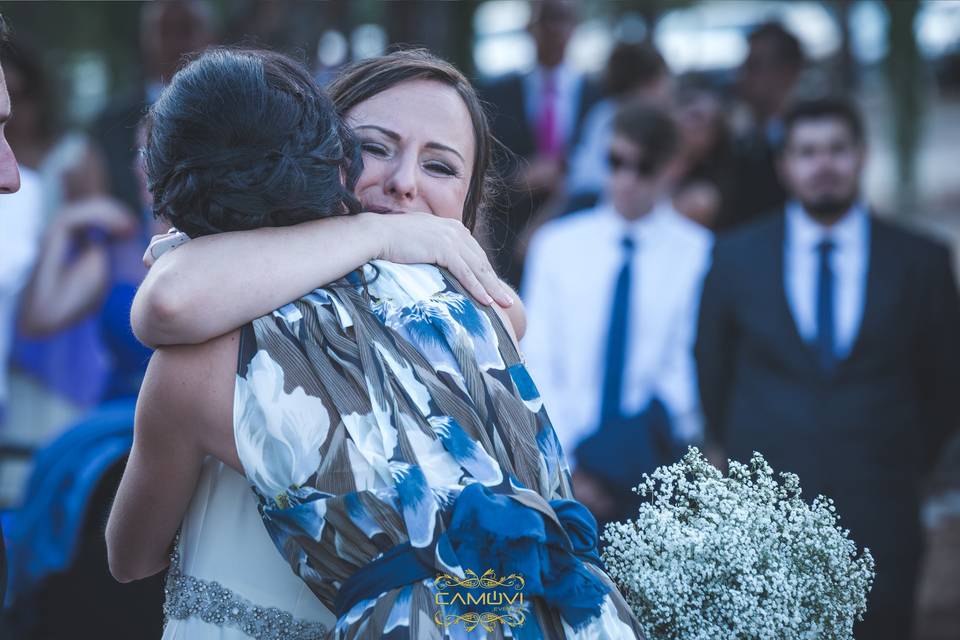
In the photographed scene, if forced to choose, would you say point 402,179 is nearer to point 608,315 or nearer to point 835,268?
point 608,315

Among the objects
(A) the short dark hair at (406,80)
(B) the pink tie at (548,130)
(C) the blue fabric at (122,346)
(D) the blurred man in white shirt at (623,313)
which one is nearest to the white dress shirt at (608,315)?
(D) the blurred man in white shirt at (623,313)

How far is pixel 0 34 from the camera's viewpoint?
2.30 meters

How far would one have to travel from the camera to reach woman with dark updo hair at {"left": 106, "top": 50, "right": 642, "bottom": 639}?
68.1 inches

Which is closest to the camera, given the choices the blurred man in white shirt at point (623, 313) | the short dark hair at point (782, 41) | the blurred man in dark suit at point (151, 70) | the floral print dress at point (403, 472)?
the floral print dress at point (403, 472)

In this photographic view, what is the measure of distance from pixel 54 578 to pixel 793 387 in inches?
113

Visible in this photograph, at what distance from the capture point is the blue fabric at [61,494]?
353 cm

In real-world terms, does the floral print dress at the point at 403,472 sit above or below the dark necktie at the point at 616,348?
above

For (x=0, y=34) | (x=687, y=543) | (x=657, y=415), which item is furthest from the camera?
(x=657, y=415)

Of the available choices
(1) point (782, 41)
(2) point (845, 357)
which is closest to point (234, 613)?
(2) point (845, 357)

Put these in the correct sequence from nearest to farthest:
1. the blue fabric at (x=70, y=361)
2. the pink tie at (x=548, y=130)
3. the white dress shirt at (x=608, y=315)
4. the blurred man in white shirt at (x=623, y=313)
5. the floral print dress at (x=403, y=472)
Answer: the floral print dress at (x=403, y=472)
the blurred man in white shirt at (x=623, y=313)
the white dress shirt at (x=608, y=315)
the blue fabric at (x=70, y=361)
the pink tie at (x=548, y=130)

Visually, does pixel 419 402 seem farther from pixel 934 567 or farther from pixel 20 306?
pixel 934 567

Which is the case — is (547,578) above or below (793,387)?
above

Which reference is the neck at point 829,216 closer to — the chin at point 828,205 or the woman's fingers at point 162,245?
the chin at point 828,205

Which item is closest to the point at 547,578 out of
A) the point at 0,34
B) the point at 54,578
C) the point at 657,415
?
the point at 0,34
